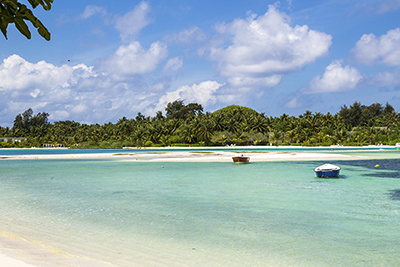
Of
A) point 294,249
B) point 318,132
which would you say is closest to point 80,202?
point 294,249

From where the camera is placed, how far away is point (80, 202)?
17406 millimetres

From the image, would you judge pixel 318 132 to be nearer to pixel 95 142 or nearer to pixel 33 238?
pixel 95 142

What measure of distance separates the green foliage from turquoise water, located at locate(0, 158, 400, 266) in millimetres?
6209

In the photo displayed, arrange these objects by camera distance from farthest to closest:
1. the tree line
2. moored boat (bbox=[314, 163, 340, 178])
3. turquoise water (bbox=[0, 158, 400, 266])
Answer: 1. the tree line
2. moored boat (bbox=[314, 163, 340, 178])
3. turquoise water (bbox=[0, 158, 400, 266])

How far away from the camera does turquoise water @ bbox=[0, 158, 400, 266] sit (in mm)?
9172

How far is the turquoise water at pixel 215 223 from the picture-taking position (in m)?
9.17

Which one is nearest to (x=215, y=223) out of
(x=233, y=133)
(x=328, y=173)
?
(x=328, y=173)

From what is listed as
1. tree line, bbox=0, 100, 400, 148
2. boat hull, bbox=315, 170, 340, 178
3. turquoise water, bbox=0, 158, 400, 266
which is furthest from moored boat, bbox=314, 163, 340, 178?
tree line, bbox=0, 100, 400, 148

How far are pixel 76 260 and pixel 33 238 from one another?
11.1 ft

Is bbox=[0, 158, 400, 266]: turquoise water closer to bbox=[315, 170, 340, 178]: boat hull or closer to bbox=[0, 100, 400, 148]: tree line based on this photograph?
bbox=[315, 170, 340, 178]: boat hull

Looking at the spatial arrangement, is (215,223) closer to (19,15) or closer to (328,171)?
(19,15)

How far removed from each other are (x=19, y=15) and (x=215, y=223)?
10.6m

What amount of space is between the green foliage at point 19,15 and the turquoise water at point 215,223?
621 centimetres

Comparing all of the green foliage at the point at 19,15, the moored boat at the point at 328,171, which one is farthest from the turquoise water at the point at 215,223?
the green foliage at the point at 19,15
